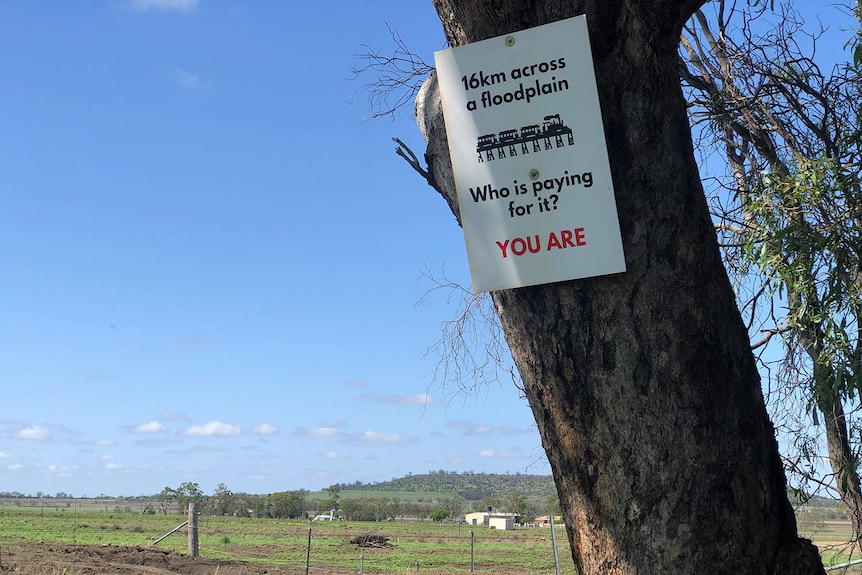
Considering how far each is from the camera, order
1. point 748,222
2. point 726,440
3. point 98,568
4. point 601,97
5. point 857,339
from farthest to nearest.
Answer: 1. point 98,568
2. point 748,222
3. point 857,339
4. point 601,97
5. point 726,440

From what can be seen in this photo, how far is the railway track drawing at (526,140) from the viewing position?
1790 millimetres

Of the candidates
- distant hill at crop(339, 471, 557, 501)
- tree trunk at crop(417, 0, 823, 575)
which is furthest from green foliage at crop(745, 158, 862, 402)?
distant hill at crop(339, 471, 557, 501)

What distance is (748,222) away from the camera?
5098 mm

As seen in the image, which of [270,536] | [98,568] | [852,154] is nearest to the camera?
[852,154]

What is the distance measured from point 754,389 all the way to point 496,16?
100 centimetres

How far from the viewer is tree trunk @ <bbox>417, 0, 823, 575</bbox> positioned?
1.66m

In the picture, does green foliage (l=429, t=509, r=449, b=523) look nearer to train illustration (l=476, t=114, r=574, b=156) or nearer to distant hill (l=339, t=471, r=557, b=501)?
distant hill (l=339, t=471, r=557, b=501)

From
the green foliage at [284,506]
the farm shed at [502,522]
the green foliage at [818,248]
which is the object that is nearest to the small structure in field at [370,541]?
the green foliage at [818,248]

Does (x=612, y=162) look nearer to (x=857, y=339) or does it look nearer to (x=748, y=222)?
(x=857, y=339)

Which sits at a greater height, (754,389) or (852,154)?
(852,154)

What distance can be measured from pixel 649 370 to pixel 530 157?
0.52m

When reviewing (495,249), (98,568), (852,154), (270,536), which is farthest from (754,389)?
(270,536)

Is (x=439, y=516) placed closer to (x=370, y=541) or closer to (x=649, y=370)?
(x=370, y=541)

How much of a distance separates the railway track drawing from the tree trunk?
10cm
